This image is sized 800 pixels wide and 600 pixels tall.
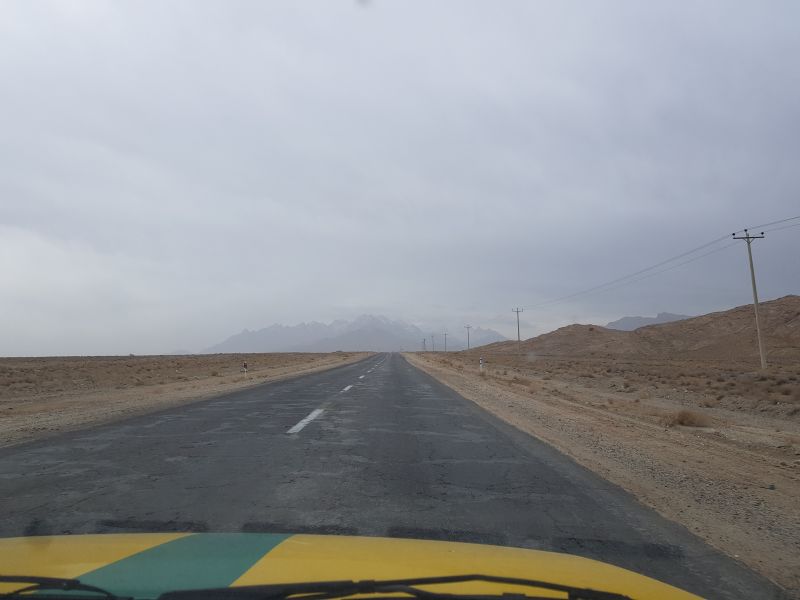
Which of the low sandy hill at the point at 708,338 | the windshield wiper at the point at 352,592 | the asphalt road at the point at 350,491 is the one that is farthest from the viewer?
the low sandy hill at the point at 708,338

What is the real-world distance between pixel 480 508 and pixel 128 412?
41.8 ft

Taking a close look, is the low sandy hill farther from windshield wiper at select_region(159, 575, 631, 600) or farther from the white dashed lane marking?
windshield wiper at select_region(159, 575, 631, 600)

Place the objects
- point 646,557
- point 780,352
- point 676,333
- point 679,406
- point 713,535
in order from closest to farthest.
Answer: point 646,557
point 713,535
point 679,406
point 780,352
point 676,333

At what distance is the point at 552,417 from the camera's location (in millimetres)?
15344

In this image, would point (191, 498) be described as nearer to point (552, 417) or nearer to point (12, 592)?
point (12, 592)

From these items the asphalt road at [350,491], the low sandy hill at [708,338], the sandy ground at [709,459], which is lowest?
the sandy ground at [709,459]

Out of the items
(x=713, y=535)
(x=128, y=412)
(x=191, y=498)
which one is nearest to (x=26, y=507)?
(x=191, y=498)

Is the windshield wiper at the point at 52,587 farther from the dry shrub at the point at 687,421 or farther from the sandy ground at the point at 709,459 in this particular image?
the dry shrub at the point at 687,421

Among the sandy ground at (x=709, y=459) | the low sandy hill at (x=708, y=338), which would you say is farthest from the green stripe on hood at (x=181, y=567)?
the low sandy hill at (x=708, y=338)

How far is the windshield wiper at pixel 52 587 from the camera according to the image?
9.47 ft

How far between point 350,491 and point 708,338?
105799mm

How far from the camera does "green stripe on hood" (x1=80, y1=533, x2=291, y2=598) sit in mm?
3027

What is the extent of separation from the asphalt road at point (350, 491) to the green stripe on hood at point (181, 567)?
1436mm

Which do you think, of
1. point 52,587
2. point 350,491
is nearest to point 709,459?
point 350,491
